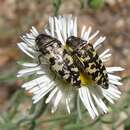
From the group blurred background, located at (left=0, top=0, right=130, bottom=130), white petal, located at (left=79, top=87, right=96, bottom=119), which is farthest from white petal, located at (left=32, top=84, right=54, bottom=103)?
blurred background, located at (left=0, top=0, right=130, bottom=130)

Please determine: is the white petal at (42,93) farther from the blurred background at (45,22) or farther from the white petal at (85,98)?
the blurred background at (45,22)

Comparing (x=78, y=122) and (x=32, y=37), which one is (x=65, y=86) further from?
(x=78, y=122)

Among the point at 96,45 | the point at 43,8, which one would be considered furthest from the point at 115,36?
the point at 96,45

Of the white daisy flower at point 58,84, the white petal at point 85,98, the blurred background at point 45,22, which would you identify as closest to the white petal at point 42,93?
the white daisy flower at point 58,84

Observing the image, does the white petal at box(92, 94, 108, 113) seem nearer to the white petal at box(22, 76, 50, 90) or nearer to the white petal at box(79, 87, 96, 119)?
the white petal at box(79, 87, 96, 119)

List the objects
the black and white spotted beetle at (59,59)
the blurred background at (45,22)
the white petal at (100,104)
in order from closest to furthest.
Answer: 1. the black and white spotted beetle at (59,59)
2. the white petal at (100,104)
3. the blurred background at (45,22)

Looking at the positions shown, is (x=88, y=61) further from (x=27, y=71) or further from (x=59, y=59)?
(x=27, y=71)
